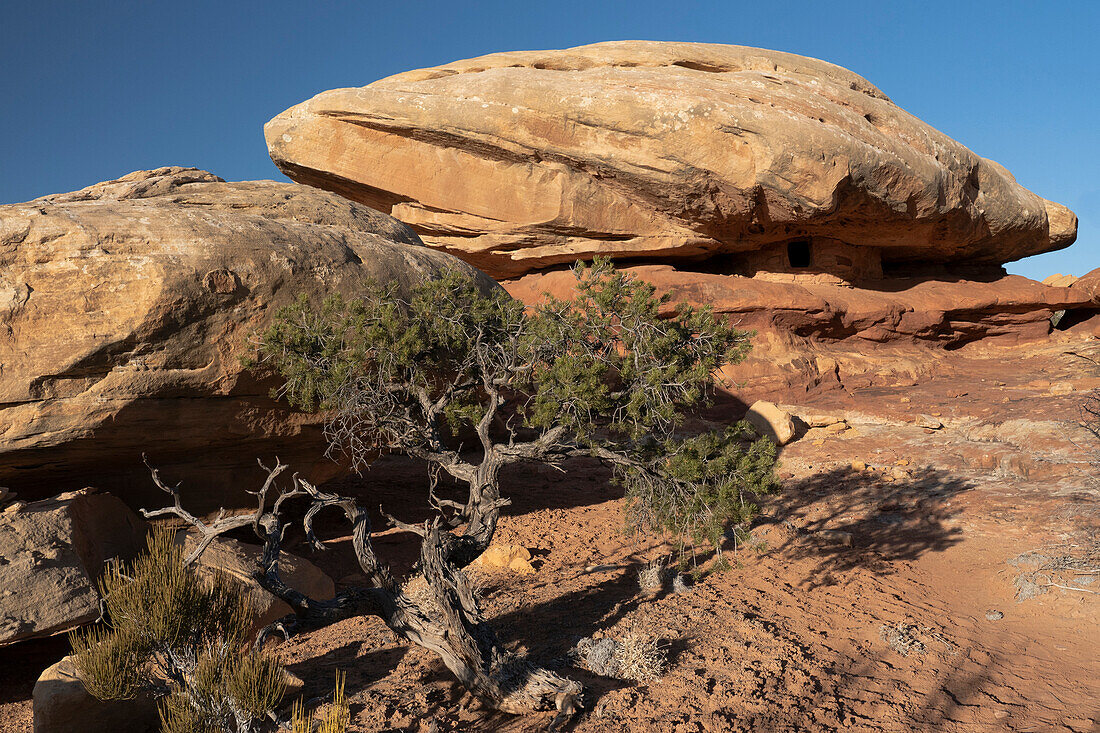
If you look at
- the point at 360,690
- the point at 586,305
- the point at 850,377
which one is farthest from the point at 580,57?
the point at 360,690

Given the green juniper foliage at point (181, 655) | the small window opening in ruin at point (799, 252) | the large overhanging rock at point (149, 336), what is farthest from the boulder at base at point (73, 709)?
the small window opening in ruin at point (799, 252)

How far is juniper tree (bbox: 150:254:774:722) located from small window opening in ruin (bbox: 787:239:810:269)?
13.2 metres

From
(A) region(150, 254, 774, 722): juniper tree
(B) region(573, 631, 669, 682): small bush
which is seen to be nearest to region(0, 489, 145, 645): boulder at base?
(A) region(150, 254, 774, 722): juniper tree

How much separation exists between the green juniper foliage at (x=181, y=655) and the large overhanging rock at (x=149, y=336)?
2400 mm

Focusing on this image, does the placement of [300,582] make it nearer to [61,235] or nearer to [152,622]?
[152,622]

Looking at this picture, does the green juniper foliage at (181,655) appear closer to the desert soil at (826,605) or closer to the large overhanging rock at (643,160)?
the desert soil at (826,605)

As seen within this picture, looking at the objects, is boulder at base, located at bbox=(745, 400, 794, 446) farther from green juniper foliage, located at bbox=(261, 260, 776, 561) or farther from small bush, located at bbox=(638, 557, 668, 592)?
green juniper foliage, located at bbox=(261, 260, 776, 561)

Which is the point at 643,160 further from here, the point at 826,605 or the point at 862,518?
the point at 826,605

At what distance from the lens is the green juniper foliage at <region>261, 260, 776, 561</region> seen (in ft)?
20.9

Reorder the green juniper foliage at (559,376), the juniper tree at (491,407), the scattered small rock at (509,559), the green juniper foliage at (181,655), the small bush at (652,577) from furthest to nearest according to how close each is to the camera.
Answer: the scattered small rock at (509,559)
the small bush at (652,577)
the green juniper foliage at (559,376)
the juniper tree at (491,407)
the green juniper foliage at (181,655)

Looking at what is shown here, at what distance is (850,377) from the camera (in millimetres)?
16297

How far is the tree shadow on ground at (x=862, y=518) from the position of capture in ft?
29.4

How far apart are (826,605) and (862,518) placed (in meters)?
2.96

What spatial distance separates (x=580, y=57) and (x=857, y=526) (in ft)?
42.7
